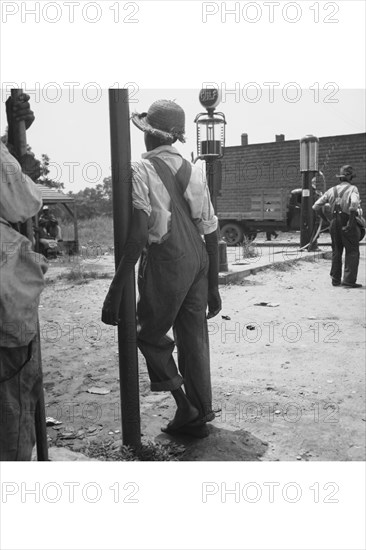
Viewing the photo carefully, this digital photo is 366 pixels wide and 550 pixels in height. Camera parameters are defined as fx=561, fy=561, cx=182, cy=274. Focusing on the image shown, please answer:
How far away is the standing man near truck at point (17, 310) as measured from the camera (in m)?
1.93

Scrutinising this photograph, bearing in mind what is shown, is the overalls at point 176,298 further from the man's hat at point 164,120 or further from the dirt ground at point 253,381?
the dirt ground at point 253,381

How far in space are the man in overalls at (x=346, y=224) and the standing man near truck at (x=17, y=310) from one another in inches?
276

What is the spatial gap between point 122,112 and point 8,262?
114 centimetres

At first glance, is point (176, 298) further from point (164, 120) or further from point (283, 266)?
point (283, 266)

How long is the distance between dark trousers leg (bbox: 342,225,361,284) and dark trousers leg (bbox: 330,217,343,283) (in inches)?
4.0

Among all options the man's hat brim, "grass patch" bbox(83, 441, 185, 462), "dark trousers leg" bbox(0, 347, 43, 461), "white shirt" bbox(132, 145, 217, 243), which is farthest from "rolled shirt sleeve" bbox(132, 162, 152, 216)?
"grass patch" bbox(83, 441, 185, 462)

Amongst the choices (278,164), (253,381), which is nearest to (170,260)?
(253,381)

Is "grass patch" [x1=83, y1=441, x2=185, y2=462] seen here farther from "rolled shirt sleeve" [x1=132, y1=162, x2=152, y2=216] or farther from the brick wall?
the brick wall

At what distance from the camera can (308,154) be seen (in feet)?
43.7

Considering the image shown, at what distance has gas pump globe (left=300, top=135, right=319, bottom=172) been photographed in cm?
1331

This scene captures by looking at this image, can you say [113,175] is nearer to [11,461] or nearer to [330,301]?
[11,461]

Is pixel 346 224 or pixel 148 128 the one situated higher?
pixel 148 128

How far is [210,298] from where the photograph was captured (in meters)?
3.29

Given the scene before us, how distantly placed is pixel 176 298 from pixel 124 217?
503 millimetres
